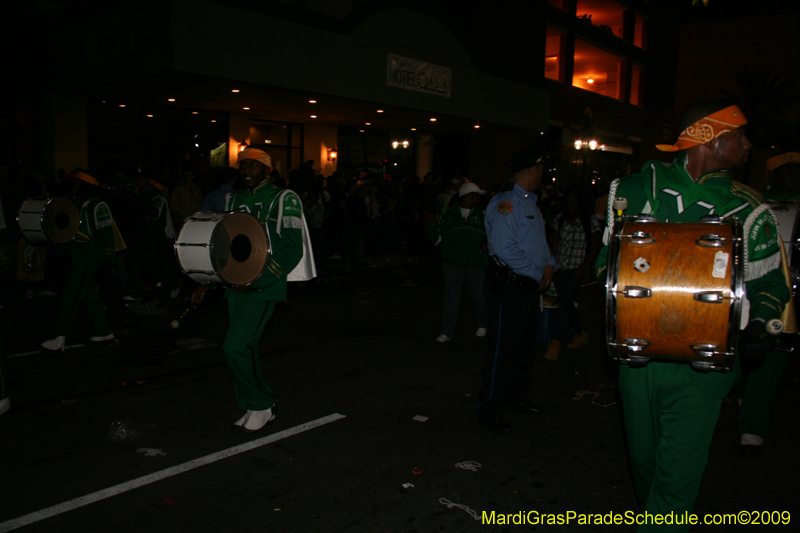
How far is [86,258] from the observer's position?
22.1 feet

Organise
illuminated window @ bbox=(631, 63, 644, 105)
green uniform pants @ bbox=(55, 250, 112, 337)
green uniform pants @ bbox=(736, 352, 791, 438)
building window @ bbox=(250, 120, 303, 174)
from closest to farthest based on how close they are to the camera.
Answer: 1. green uniform pants @ bbox=(736, 352, 791, 438)
2. green uniform pants @ bbox=(55, 250, 112, 337)
3. building window @ bbox=(250, 120, 303, 174)
4. illuminated window @ bbox=(631, 63, 644, 105)

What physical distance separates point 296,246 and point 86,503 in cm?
217

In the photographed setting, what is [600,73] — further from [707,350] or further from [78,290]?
[707,350]

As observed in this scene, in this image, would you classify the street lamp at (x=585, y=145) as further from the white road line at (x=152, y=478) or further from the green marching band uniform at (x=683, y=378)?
the green marching band uniform at (x=683, y=378)

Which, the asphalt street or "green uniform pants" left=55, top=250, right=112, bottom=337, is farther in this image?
"green uniform pants" left=55, top=250, right=112, bottom=337

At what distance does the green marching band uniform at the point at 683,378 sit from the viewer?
2582 mm

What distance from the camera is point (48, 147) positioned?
51.1ft

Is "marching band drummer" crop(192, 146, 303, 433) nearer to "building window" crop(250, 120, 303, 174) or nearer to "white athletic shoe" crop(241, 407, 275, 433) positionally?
"white athletic shoe" crop(241, 407, 275, 433)

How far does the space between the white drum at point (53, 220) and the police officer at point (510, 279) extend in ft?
15.5

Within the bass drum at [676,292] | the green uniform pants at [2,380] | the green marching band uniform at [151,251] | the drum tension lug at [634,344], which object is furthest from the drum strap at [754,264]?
the green marching band uniform at [151,251]

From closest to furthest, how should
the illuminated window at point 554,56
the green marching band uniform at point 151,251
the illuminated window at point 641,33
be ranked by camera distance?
the green marching band uniform at point 151,251
the illuminated window at point 554,56
the illuminated window at point 641,33

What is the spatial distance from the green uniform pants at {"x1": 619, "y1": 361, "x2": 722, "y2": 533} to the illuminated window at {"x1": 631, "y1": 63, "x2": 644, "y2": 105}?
117 ft

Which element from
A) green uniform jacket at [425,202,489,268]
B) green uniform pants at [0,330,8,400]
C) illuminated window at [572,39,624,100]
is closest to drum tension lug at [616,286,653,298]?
green uniform pants at [0,330,8,400]

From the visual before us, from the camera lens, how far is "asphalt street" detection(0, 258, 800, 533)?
11.6 feet
